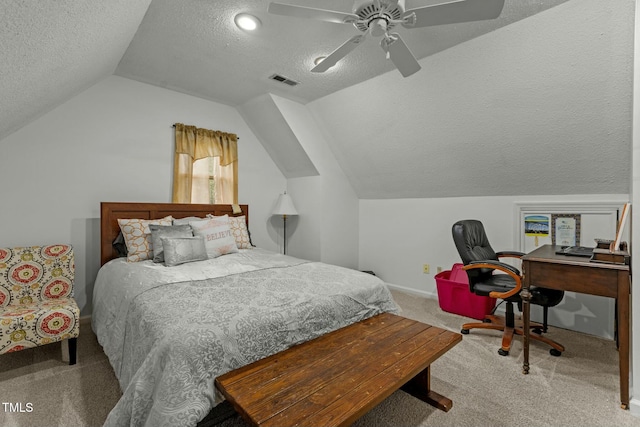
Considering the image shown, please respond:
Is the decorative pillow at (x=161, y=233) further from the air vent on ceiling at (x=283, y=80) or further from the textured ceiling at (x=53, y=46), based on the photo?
the air vent on ceiling at (x=283, y=80)

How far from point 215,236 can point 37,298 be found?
1407mm

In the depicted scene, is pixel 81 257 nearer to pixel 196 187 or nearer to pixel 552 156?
pixel 196 187

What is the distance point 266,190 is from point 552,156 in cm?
322

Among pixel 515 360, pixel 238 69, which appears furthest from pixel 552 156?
pixel 238 69

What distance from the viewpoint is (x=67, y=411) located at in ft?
5.62

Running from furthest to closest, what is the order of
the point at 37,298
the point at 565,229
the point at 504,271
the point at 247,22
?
the point at 565,229
the point at 37,298
the point at 504,271
the point at 247,22

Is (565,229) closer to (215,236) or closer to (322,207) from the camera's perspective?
(322,207)

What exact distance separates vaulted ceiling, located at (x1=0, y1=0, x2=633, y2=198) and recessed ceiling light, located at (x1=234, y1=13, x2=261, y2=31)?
50 mm

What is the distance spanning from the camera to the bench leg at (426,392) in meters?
1.74

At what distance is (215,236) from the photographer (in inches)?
115

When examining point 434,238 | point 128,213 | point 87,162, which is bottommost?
point 434,238

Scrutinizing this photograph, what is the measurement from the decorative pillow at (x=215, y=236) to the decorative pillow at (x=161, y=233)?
0.09 m

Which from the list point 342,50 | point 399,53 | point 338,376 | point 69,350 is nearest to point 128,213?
point 69,350

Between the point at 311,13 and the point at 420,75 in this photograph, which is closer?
the point at 311,13
